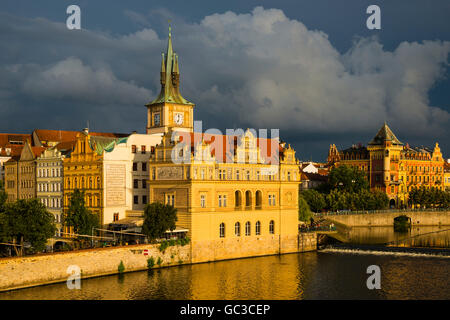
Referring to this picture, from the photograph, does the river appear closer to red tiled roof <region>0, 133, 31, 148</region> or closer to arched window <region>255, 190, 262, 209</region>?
arched window <region>255, 190, 262, 209</region>

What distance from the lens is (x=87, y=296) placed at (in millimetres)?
60469

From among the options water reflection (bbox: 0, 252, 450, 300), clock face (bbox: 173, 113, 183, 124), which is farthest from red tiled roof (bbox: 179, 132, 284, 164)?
water reflection (bbox: 0, 252, 450, 300)

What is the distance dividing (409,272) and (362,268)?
536cm

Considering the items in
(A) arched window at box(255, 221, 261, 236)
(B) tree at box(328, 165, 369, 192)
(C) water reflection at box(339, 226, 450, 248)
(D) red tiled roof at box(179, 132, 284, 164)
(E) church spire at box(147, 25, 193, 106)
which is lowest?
(C) water reflection at box(339, 226, 450, 248)

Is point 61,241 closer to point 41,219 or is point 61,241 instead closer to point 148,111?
point 41,219

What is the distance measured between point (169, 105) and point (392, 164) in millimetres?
81874

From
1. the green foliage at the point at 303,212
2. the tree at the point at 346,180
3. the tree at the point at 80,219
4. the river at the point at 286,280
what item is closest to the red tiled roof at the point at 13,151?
the tree at the point at 80,219

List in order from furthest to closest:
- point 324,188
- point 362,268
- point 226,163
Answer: point 324,188 < point 226,163 < point 362,268

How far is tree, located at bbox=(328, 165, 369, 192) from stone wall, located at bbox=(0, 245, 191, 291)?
257ft

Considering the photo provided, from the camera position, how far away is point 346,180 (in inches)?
5891

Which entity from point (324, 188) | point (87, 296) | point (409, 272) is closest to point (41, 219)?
point (87, 296)

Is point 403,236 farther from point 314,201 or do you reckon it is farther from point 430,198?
point 430,198

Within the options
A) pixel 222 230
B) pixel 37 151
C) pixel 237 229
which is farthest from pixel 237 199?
pixel 37 151

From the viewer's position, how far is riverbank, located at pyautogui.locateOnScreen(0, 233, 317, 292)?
62.8m
